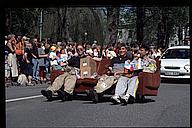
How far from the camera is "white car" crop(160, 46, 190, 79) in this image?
18.1 m

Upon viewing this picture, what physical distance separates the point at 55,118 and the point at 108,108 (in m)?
1.75

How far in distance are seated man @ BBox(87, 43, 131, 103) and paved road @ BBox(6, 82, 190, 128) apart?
285mm

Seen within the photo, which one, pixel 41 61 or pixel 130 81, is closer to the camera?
pixel 130 81

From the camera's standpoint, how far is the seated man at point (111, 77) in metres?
11.7

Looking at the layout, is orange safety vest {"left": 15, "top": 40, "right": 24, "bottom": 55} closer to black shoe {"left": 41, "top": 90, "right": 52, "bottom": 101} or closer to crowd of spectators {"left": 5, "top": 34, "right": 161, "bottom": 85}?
crowd of spectators {"left": 5, "top": 34, "right": 161, "bottom": 85}

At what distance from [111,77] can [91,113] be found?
6.81 feet

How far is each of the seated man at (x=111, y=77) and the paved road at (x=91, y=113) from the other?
0.29 m

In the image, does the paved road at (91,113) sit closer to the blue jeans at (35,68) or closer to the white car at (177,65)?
the blue jeans at (35,68)

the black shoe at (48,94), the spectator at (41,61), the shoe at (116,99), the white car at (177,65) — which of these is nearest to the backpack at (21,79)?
the spectator at (41,61)

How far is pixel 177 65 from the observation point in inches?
724

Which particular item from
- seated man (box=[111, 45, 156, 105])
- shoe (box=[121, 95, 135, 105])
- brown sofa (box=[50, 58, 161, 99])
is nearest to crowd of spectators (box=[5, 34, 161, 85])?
brown sofa (box=[50, 58, 161, 99])

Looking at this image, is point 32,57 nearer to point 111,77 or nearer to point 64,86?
point 64,86

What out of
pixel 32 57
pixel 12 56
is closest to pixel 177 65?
pixel 32 57

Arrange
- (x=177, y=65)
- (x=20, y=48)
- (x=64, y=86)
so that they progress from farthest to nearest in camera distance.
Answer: (x=177, y=65) → (x=20, y=48) → (x=64, y=86)
